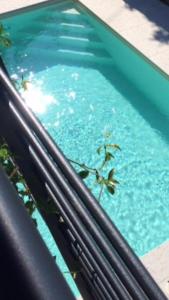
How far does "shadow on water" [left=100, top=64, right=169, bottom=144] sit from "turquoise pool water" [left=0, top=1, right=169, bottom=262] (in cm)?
2

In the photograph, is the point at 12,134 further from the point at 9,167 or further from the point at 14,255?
the point at 14,255

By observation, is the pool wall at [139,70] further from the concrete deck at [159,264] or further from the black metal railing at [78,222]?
the black metal railing at [78,222]

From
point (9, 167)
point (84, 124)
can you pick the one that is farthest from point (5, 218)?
point (84, 124)

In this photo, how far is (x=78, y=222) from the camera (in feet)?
3.86

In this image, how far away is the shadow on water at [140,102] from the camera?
23.9 ft

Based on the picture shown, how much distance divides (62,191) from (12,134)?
21.6 inches

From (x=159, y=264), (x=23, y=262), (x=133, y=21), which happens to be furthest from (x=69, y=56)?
(x=23, y=262)

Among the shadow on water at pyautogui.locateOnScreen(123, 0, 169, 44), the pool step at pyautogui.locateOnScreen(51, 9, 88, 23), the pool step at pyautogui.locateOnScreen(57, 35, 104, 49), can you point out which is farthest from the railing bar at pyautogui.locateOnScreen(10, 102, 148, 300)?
the pool step at pyautogui.locateOnScreen(51, 9, 88, 23)

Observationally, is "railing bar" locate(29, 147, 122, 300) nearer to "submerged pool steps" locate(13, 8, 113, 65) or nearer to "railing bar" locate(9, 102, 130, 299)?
"railing bar" locate(9, 102, 130, 299)

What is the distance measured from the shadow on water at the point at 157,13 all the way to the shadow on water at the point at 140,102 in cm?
121

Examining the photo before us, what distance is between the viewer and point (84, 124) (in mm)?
7316

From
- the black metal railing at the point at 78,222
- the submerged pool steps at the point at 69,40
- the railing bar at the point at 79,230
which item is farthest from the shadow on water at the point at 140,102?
the railing bar at the point at 79,230

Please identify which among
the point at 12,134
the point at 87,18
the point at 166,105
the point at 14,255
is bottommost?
the point at 14,255

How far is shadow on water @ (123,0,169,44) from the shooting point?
841cm
